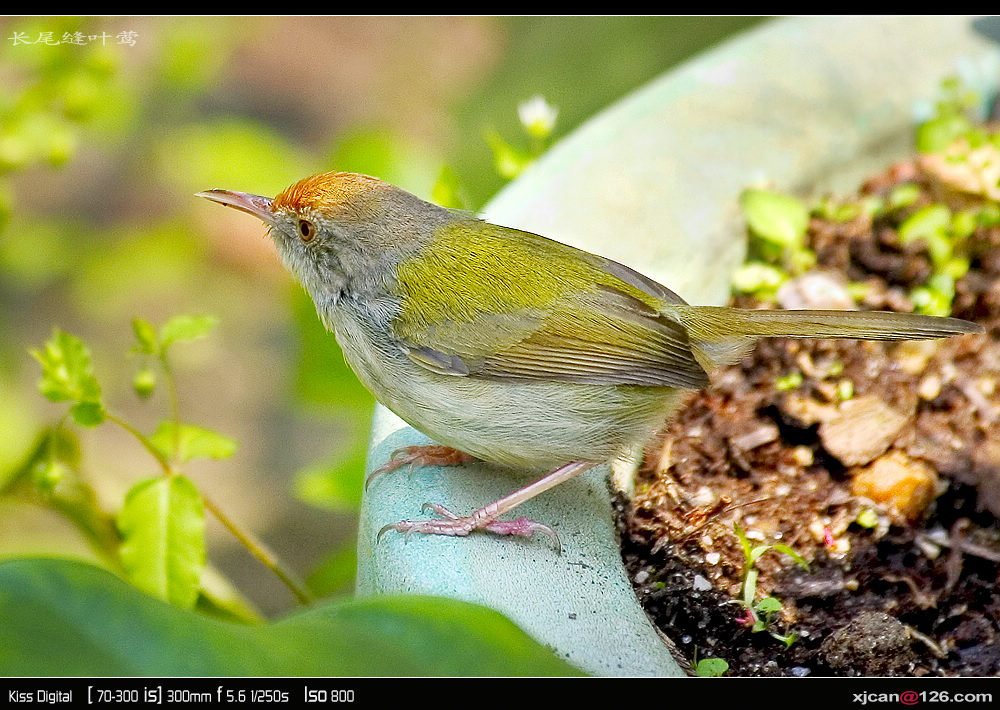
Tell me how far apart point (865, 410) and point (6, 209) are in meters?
2.83

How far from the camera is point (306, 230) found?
309cm

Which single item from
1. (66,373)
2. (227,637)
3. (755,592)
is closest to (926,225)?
(755,592)

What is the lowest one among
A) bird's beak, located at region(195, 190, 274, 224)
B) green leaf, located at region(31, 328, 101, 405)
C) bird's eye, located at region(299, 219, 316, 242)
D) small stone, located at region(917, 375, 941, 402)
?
small stone, located at region(917, 375, 941, 402)

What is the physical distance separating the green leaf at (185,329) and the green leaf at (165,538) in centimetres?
41

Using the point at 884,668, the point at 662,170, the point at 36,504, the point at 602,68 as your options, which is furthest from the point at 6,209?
the point at 602,68

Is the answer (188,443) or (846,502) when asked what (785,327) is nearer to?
(846,502)

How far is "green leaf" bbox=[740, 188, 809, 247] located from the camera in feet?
11.2

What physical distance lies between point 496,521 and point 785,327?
976 millimetres

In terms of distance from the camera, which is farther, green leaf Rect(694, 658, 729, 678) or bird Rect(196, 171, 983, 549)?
bird Rect(196, 171, 983, 549)

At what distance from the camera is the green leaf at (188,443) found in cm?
311

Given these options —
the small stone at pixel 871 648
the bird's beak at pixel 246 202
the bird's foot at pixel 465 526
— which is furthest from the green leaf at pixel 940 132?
Answer: the bird's beak at pixel 246 202

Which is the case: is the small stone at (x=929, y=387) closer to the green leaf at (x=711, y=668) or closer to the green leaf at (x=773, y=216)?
the green leaf at (x=773, y=216)

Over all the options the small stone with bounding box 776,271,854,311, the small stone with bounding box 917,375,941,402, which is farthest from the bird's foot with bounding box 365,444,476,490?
the small stone with bounding box 917,375,941,402

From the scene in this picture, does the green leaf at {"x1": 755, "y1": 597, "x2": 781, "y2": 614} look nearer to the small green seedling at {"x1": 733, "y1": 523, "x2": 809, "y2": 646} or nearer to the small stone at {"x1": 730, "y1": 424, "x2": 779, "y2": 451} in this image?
the small green seedling at {"x1": 733, "y1": 523, "x2": 809, "y2": 646}
